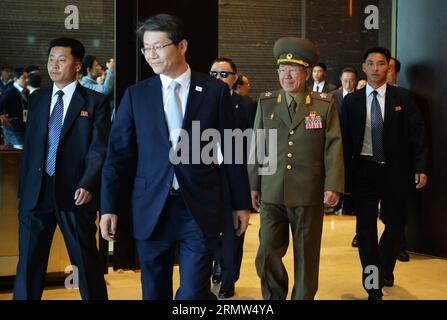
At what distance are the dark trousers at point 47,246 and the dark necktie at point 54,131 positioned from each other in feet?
0.23

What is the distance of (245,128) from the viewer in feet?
19.3

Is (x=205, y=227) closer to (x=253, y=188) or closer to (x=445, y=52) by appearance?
(x=253, y=188)

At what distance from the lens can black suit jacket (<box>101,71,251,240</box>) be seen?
3.50 metres

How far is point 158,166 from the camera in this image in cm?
351

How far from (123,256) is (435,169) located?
290 cm

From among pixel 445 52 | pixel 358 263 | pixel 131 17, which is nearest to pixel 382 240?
pixel 358 263

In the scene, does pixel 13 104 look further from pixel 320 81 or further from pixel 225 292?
pixel 320 81

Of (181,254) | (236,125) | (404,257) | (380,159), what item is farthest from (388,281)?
(181,254)

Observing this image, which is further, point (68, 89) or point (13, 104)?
point (13, 104)

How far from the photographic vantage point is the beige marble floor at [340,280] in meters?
5.60

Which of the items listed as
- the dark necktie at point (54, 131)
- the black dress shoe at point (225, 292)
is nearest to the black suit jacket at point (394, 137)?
the black dress shoe at point (225, 292)

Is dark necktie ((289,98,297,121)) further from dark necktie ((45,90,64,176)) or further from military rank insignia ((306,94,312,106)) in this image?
dark necktie ((45,90,64,176))

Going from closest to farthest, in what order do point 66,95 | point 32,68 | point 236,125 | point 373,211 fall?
1. point 66,95
2. point 373,211
3. point 236,125
4. point 32,68

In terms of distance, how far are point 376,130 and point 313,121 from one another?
1041 mm
